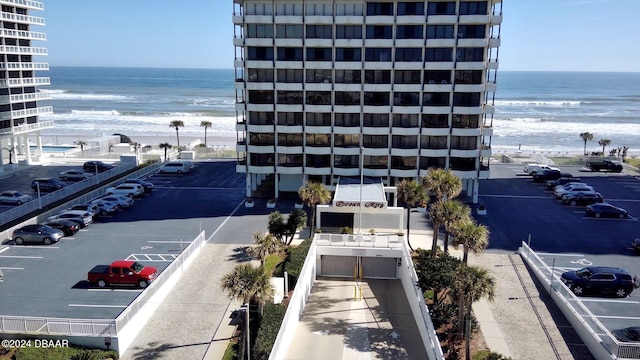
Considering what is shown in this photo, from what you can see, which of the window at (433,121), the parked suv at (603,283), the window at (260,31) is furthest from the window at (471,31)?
the parked suv at (603,283)

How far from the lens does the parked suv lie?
31.6 metres

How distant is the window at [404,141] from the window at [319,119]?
23.3ft

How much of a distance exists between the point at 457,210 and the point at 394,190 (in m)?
15.7

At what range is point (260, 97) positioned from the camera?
51125 millimetres

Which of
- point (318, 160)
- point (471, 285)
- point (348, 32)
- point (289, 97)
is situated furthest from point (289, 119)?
point (471, 285)

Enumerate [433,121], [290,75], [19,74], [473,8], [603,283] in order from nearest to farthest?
[603,283] → [473,8] → [290,75] → [433,121] → [19,74]

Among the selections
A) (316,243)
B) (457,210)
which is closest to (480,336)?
(457,210)

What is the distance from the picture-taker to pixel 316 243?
37.0 metres

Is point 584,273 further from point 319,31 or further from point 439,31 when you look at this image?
point 319,31

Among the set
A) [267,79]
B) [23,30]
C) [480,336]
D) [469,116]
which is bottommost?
[480,336]

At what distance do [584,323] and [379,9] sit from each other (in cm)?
3434

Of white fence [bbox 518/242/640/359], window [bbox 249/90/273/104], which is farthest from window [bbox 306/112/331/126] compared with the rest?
white fence [bbox 518/242/640/359]

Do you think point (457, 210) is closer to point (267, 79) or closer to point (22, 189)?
point (267, 79)

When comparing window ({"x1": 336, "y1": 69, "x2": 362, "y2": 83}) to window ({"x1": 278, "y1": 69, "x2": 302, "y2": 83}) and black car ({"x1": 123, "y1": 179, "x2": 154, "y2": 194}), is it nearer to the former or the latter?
window ({"x1": 278, "y1": 69, "x2": 302, "y2": 83})
